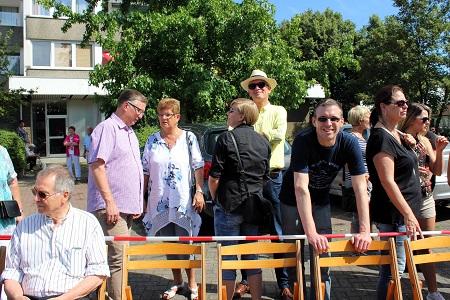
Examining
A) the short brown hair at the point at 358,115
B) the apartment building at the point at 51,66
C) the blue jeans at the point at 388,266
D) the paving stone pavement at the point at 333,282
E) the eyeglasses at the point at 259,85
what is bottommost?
the paving stone pavement at the point at 333,282

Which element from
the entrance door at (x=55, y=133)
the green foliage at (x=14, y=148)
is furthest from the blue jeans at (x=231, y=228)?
the entrance door at (x=55, y=133)

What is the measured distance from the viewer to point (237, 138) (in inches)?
152

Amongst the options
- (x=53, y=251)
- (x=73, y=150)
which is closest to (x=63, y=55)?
(x=73, y=150)

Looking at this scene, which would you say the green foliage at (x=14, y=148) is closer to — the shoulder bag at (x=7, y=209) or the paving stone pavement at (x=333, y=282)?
the paving stone pavement at (x=333, y=282)

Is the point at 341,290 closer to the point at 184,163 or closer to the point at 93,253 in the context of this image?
the point at 184,163

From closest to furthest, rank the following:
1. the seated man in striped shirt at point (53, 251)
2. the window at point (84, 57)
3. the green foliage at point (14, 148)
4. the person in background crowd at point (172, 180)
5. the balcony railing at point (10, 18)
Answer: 1. the seated man in striped shirt at point (53, 251)
2. the person in background crowd at point (172, 180)
3. the green foliage at point (14, 148)
4. the window at point (84, 57)
5. the balcony railing at point (10, 18)

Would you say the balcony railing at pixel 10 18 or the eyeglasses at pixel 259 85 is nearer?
the eyeglasses at pixel 259 85

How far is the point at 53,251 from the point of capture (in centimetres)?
301

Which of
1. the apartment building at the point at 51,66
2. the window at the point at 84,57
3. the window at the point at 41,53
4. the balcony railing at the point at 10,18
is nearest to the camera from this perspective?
the apartment building at the point at 51,66

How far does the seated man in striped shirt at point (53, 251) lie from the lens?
2.97 meters

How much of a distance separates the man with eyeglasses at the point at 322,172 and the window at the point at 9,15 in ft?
86.1

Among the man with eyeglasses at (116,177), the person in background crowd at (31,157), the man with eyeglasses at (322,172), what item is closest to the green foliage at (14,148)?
the person in background crowd at (31,157)

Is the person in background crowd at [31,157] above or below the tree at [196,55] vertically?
below

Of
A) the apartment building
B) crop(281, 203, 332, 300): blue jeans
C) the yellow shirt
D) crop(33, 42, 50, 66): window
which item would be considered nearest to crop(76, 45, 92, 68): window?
the apartment building
